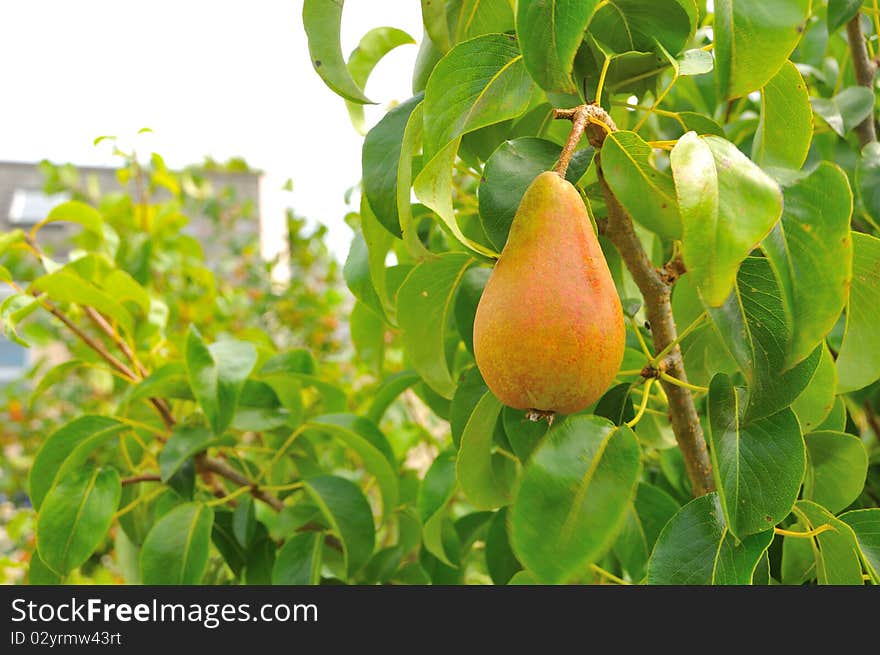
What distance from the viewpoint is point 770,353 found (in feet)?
1.61

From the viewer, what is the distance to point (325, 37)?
59cm

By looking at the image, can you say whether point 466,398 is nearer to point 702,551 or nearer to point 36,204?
point 702,551

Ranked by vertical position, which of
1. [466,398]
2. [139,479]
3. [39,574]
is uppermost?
[466,398]

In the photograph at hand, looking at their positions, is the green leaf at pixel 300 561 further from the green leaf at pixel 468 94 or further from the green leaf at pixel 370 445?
the green leaf at pixel 468 94

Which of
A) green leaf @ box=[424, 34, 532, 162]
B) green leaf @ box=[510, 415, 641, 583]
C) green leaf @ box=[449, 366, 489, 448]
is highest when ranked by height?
green leaf @ box=[424, 34, 532, 162]

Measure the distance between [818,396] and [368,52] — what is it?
48cm

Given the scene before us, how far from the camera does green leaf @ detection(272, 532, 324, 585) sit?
0.89 m

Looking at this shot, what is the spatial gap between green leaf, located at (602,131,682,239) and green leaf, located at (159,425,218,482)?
1.86ft

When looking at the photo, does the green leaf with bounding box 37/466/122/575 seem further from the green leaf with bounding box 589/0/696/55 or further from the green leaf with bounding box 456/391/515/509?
the green leaf with bounding box 589/0/696/55

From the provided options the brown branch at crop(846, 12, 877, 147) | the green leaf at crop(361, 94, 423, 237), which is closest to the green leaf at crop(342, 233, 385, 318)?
the green leaf at crop(361, 94, 423, 237)

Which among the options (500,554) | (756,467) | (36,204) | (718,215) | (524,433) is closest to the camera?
(718,215)

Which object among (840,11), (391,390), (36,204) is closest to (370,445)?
(391,390)

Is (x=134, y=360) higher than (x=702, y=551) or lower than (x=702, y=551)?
higher
